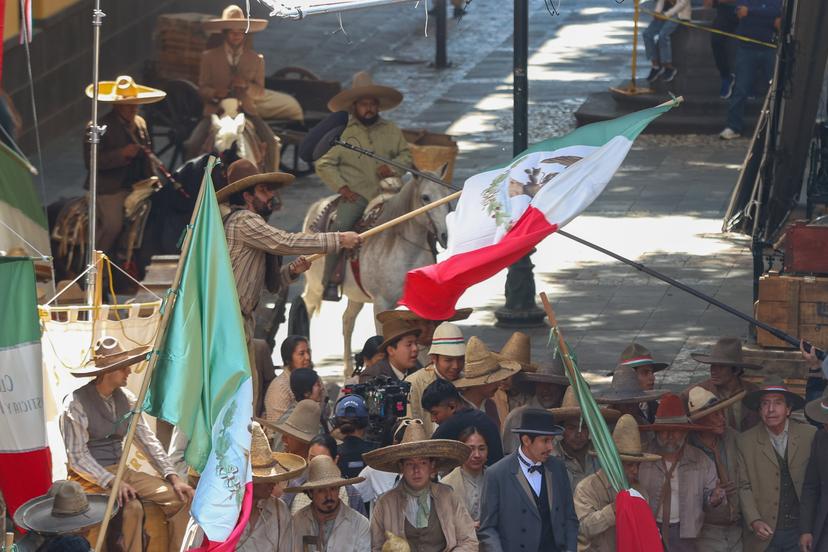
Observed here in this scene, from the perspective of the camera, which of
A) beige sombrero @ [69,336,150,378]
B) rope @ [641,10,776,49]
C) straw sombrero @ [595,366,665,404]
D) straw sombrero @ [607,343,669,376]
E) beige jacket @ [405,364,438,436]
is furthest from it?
rope @ [641,10,776,49]

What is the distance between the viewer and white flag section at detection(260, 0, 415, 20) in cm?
1252

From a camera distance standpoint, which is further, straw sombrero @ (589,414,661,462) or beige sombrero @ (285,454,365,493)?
straw sombrero @ (589,414,661,462)

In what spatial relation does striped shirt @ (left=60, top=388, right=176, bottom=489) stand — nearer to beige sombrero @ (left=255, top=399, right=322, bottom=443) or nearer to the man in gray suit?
beige sombrero @ (left=255, top=399, right=322, bottom=443)

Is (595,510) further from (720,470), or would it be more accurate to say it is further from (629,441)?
(720,470)

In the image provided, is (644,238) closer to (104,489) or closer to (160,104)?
(160,104)

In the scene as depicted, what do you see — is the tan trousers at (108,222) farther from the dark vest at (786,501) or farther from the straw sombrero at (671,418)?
the dark vest at (786,501)

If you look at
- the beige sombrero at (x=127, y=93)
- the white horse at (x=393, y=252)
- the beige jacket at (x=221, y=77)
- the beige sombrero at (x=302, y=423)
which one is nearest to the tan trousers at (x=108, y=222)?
the beige sombrero at (x=127, y=93)

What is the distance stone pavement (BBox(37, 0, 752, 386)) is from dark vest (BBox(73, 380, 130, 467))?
6387 mm

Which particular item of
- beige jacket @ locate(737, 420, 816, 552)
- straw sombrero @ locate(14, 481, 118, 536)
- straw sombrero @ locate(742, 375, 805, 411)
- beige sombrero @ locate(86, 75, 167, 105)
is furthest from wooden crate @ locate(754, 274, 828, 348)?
beige sombrero @ locate(86, 75, 167, 105)

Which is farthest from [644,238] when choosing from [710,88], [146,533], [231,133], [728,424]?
[146,533]

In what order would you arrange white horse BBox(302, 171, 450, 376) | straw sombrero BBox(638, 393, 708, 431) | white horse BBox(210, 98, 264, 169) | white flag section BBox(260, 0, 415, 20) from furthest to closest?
white horse BBox(210, 98, 264, 169), white horse BBox(302, 171, 450, 376), white flag section BBox(260, 0, 415, 20), straw sombrero BBox(638, 393, 708, 431)

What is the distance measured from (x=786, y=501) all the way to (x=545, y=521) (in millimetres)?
2049

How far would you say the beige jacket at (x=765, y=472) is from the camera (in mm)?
12352

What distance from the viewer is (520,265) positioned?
1889 centimetres
